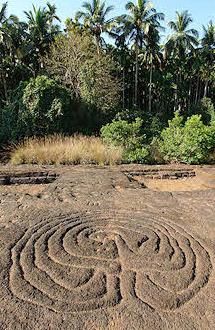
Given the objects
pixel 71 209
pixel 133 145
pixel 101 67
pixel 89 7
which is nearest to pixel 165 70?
pixel 89 7

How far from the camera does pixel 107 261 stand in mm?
3186

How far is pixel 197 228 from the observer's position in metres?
3.97

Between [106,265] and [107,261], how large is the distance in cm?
7

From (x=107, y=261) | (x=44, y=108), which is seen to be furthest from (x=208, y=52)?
(x=107, y=261)

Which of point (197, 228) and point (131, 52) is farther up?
point (131, 52)

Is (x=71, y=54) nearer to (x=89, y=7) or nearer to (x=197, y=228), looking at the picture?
(x=89, y=7)

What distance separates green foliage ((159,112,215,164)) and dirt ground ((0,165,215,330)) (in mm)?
3925

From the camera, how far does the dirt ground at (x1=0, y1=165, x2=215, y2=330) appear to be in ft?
8.05

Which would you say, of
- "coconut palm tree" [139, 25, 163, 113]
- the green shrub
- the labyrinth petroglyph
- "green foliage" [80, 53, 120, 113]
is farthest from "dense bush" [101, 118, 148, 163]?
"coconut palm tree" [139, 25, 163, 113]

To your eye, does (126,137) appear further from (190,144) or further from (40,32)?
(40,32)

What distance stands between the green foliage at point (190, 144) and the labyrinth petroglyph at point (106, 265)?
5415 mm

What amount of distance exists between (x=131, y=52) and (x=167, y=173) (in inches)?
981

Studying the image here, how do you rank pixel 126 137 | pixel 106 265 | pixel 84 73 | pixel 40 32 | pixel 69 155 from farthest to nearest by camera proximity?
pixel 40 32
pixel 84 73
pixel 126 137
pixel 69 155
pixel 106 265

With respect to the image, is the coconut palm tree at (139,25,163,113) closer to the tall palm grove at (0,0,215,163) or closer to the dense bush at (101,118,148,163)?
the tall palm grove at (0,0,215,163)
